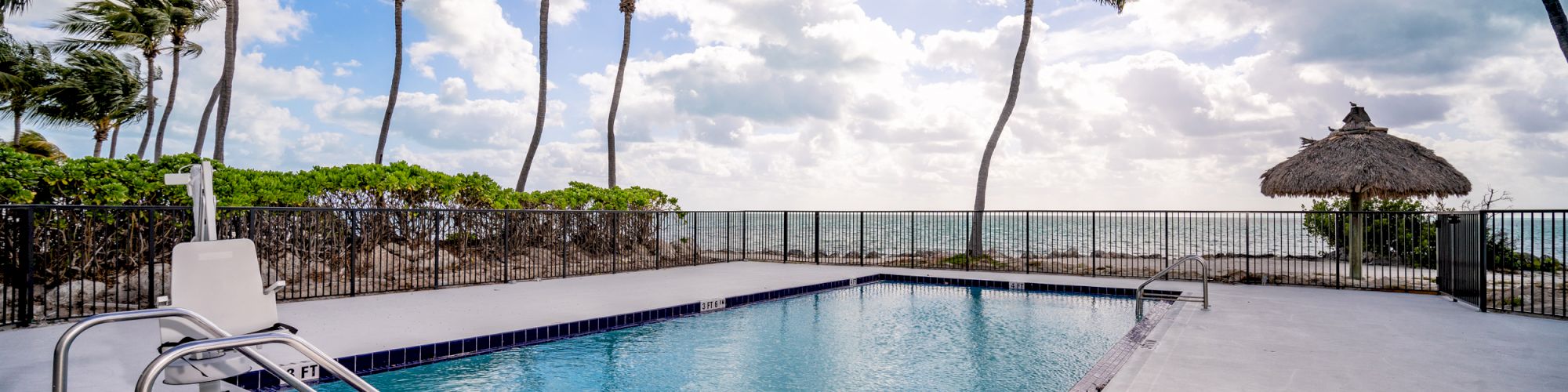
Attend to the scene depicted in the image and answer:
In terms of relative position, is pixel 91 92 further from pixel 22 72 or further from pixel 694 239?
pixel 694 239

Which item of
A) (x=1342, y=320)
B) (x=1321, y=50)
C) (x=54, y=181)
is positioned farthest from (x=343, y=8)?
(x=1321, y=50)

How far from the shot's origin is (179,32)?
1925cm

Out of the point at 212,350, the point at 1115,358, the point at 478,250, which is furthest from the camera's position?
the point at 478,250

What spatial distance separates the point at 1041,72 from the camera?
49.0ft

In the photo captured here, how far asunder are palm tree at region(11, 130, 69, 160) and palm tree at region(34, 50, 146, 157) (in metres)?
1.85

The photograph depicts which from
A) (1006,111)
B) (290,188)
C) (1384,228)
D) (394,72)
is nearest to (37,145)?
(394,72)

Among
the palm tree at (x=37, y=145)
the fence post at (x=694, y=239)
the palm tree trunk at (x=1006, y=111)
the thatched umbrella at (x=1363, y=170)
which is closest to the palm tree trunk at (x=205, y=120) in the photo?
the palm tree at (x=37, y=145)

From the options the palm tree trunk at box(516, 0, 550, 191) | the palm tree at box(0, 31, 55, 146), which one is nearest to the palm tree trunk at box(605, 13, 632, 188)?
the palm tree trunk at box(516, 0, 550, 191)

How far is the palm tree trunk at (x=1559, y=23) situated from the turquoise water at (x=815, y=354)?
423 centimetres

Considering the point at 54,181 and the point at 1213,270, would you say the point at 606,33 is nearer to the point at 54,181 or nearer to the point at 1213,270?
the point at 54,181

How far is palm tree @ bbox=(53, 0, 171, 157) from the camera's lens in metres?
18.0

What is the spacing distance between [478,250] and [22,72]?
1638cm

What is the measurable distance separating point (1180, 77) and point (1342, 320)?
27.6ft

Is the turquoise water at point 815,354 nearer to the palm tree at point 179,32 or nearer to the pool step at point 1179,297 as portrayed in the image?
the pool step at point 1179,297
